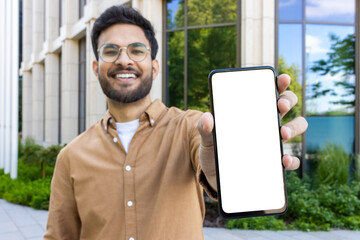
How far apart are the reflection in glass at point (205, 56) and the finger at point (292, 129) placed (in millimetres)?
7081


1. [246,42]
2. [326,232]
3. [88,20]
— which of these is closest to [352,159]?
[326,232]

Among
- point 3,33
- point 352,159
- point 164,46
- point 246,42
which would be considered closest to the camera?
point 246,42

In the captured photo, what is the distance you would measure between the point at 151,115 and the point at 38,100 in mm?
21915

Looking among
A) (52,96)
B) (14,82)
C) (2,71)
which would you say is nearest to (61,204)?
(14,82)

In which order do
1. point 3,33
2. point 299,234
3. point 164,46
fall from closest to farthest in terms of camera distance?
point 299,234
point 164,46
point 3,33

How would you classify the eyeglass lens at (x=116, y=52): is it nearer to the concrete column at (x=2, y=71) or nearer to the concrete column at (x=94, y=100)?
the concrete column at (x=94, y=100)

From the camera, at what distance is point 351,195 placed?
6.07m

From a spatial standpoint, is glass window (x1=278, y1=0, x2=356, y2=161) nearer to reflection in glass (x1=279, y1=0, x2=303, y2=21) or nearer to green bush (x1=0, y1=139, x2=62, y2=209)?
reflection in glass (x1=279, y1=0, x2=303, y2=21)

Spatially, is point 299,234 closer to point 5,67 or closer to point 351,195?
point 351,195

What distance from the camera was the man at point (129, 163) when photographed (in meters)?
1.40

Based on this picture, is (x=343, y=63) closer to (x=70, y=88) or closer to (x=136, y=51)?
(x=136, y=51)

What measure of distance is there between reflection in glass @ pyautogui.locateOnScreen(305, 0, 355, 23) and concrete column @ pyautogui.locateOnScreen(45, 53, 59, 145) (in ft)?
45.0

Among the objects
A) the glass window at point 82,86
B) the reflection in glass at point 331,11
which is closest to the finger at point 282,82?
the reflection in glass at point 331,11

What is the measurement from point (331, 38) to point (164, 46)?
4.32 metres
